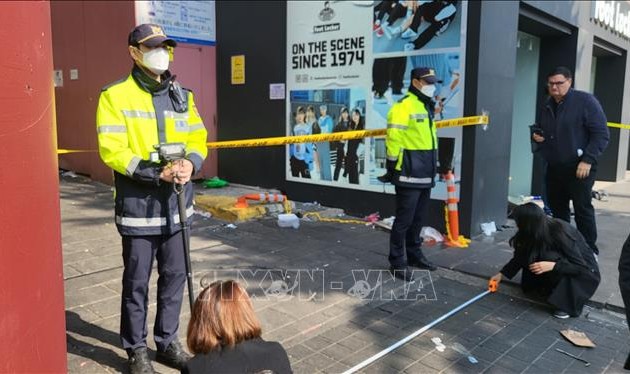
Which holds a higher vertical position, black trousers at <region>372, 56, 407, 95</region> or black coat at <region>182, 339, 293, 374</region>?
black trousers at <region>372, 56, 407, 95</region>

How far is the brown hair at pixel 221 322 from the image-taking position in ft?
6.48

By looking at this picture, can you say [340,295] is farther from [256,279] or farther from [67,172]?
[67,172]

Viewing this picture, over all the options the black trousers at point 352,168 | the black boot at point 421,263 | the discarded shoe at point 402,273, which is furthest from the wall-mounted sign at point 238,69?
the discarded shoe at point 402,273

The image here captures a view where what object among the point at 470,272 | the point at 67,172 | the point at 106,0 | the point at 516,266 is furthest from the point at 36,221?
the point at 67,172

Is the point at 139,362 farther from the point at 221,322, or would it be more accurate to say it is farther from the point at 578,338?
A: the point at 578,338

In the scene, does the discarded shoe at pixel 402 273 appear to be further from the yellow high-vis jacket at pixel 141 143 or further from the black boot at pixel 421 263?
the yellow high-vis jacket at pixel 141 143

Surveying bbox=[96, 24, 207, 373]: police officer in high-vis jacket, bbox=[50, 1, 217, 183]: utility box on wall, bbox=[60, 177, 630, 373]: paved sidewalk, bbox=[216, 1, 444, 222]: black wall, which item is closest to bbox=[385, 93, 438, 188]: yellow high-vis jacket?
bbox=[60, 177, 630, 373]: paved sidewalk

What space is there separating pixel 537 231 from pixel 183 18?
741 centimetres

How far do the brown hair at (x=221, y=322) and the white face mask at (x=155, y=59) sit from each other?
5.49ft

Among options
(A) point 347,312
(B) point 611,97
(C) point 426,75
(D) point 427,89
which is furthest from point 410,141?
(B) point 611,97

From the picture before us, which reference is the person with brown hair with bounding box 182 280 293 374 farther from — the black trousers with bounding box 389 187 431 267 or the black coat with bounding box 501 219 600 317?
the black trousers with bounding box 389 187 431 267

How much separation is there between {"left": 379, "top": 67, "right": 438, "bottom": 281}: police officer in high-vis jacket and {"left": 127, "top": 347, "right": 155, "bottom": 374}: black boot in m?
2.64

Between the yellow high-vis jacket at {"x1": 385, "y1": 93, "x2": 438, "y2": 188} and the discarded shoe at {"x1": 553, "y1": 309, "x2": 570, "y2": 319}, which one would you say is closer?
the discarded shoe at {"x1": 553, "y1": 309, "x2": 570, "y2": 319}

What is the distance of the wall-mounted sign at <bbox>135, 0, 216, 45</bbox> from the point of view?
9281 mm
